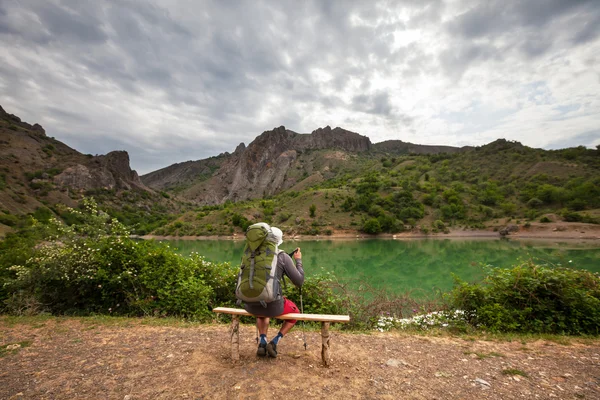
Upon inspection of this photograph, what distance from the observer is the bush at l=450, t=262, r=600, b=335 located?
207 inches

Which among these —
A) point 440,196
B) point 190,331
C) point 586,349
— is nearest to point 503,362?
point 586,349

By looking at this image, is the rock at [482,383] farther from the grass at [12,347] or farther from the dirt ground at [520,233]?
the dirt ground at [520,233]

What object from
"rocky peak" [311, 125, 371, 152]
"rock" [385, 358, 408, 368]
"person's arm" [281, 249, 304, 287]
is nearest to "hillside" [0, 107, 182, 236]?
"person's arm" [281, 249, 304, 287]

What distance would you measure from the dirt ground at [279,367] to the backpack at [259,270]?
954 mm

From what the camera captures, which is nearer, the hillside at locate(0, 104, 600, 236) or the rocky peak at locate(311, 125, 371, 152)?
the hillside at locate(0, 104, 600, 236)

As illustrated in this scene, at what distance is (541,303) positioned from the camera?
5469 millimetres

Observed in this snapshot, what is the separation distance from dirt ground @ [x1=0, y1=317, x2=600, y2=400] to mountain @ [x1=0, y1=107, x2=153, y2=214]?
5481 cm

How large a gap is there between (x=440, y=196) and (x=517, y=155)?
104 feet

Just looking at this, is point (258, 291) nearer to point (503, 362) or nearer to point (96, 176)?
point (503, 362)

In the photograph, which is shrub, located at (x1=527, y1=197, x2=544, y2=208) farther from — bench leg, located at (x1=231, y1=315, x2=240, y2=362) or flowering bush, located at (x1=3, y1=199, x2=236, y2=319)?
bench leg, located at (x1=231, y1=315, x2=240, y2=362)

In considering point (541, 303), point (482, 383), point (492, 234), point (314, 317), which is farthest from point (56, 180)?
point (492, 234)

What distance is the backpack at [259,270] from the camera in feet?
10.8

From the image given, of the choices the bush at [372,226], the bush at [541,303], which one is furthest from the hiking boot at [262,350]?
the bush at [372,226]

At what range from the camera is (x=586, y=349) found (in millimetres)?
4355
